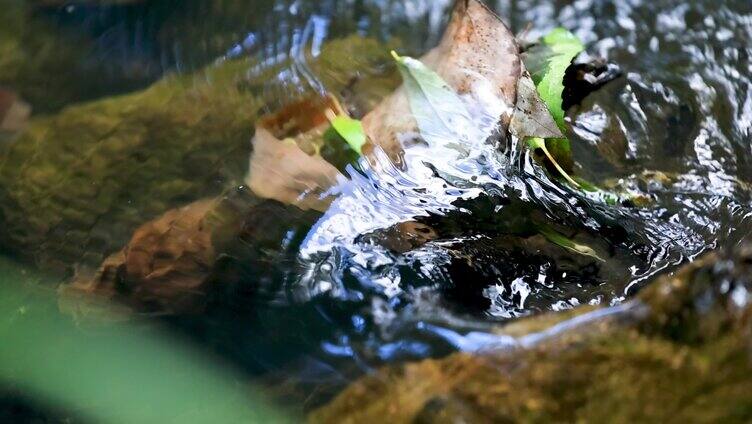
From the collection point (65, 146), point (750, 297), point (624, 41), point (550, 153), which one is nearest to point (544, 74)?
point (550, 153)

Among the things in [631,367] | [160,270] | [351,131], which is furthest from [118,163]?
[631,367]

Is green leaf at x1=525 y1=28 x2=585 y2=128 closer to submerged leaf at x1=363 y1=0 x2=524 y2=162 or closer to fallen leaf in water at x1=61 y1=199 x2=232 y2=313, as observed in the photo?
submerged leaf at x1=363 y1=0 x2=524 y2=162

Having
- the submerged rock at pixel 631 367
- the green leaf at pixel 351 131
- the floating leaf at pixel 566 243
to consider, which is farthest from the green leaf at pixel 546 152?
the submerged rock at pixel 631 367

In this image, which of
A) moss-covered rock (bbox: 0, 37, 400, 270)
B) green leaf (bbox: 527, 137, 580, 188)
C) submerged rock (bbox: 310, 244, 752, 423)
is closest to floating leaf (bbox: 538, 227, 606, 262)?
green leaf (bbox: 527, 137, 580, 188)

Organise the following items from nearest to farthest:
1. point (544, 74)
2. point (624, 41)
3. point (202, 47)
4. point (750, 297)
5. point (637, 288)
Result: point (750, 297), point (637, 288), point (544, 74), point (202, 47), point (624, 41)

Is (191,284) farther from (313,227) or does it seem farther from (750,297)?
(750,297)

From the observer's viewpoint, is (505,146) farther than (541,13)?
No
